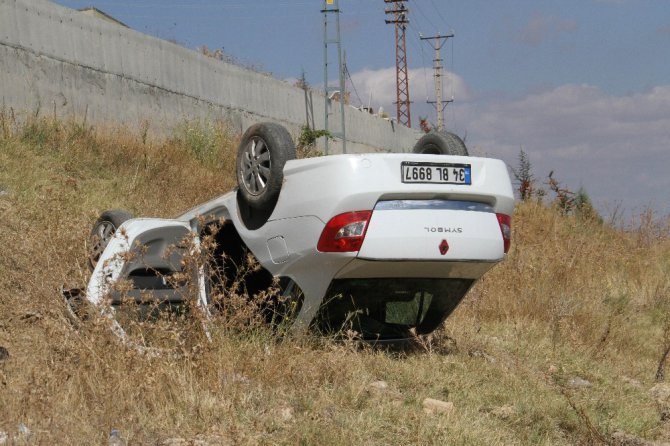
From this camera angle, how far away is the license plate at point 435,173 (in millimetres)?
5684

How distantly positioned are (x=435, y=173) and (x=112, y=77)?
1344cm

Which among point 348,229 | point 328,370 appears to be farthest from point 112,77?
point 328,370

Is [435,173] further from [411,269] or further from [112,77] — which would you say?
[112,77]

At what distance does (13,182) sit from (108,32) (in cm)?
770

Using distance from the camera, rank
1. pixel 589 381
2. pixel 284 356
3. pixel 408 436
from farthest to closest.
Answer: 1. pixel 589 381
2. pixel 284 356
3. pixel 408 436

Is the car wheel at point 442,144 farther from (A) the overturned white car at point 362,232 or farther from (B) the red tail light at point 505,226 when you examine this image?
(B) the red tail light at point 505,226

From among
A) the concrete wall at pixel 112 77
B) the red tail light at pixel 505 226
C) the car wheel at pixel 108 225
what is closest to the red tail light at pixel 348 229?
the red tail light at pixel 505 226

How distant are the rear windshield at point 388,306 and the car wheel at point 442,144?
1125 mm

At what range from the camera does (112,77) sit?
1789 centimetres

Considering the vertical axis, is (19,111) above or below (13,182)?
above

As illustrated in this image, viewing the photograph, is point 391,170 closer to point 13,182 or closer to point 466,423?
point 466,423

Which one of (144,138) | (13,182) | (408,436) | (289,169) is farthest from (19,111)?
(408,436)

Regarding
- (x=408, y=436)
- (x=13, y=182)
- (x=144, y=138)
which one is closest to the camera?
(x=408, y=436)

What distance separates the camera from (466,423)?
16.1 feet
